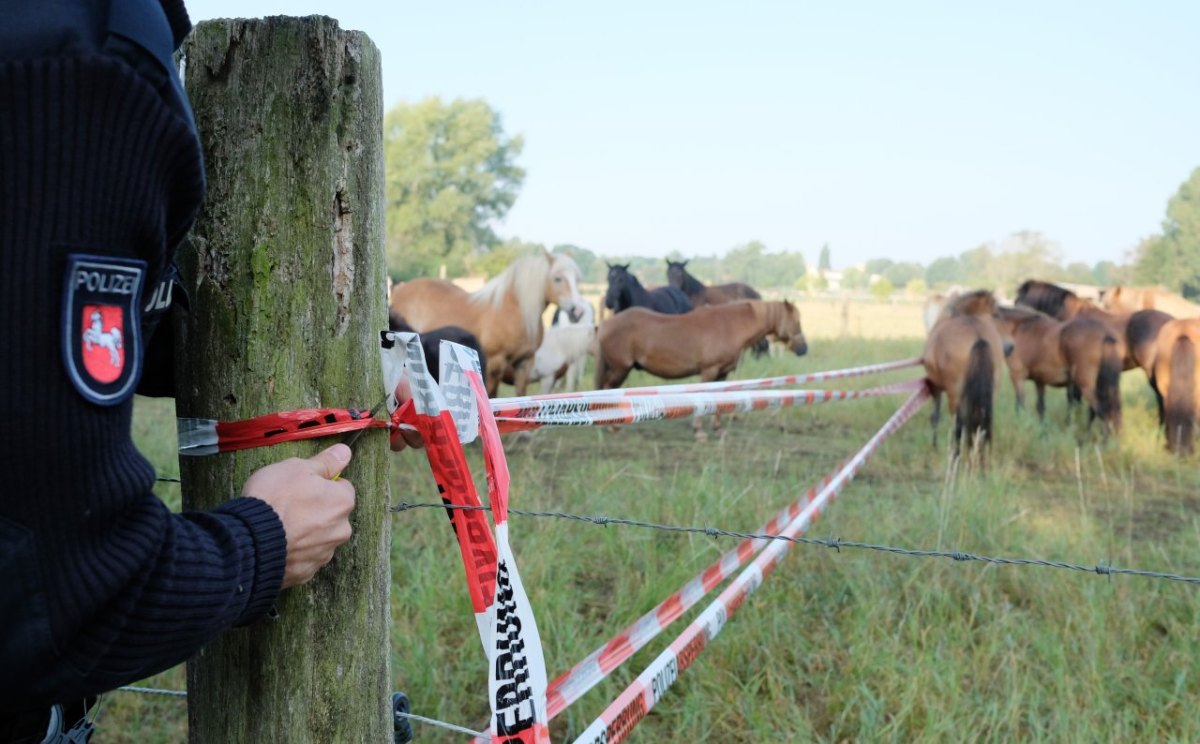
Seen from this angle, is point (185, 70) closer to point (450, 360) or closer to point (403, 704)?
point (450, 360)

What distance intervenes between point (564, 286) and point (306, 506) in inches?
359

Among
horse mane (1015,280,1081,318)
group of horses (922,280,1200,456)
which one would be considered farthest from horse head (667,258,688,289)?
group of horses (922,280,1200,456)

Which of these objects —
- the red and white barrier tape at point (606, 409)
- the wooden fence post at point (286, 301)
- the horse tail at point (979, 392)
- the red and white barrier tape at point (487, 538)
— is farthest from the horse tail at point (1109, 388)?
the wooden fence post at point (286, 301)

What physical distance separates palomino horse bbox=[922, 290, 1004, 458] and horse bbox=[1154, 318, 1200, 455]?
5.51 feet

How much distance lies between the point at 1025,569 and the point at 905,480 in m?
2.74

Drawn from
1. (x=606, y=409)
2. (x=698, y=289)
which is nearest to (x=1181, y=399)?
(x=606, y=409)

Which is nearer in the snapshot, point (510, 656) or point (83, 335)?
point (83, 335)

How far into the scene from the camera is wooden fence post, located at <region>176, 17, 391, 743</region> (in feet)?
4.06

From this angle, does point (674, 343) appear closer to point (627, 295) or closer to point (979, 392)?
point (979, 392)

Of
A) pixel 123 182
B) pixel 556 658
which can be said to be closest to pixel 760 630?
pixel 556 658

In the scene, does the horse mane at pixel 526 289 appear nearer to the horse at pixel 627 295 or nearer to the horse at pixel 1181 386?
the horse at pixel 627 295

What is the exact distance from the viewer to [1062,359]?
1013 cm

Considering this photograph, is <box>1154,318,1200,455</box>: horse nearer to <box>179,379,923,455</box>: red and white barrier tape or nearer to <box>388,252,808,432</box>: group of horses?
<box>388,252,808,432</box>: group of horses

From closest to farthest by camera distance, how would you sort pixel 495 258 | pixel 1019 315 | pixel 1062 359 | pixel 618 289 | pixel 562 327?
1. pixel 1062 359
2. pixel 1019 315
3. pixel 562 327
4. pixel 618 289
5. pixel 495 258
